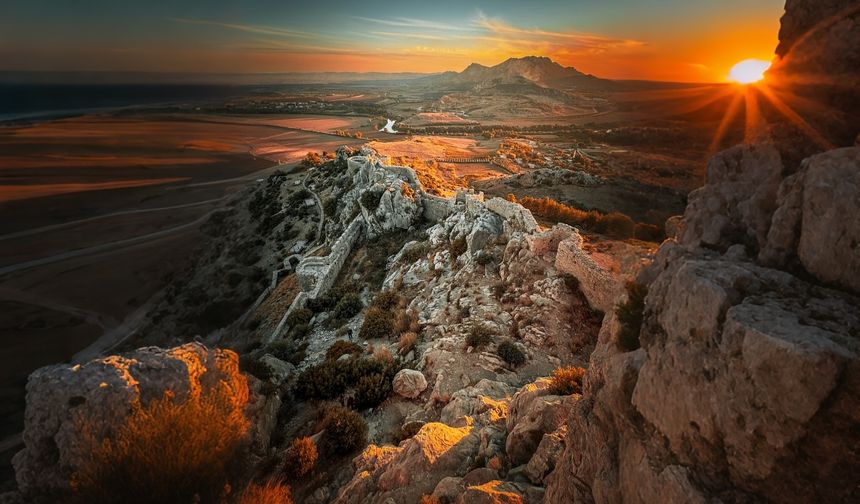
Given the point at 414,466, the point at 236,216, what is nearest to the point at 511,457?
the point at 414,466

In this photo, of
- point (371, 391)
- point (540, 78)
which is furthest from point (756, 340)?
point (540, 78)

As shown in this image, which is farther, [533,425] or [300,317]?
[300,317]

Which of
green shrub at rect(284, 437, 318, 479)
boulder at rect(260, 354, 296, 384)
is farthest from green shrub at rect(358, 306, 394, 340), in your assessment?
green shrub at rect(284, 437, 318, 479)

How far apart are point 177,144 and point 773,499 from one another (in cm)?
9752

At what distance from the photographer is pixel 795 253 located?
3762mm

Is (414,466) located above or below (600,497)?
below

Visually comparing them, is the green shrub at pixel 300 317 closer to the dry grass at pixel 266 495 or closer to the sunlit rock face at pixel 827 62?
the dry grass at pixel 266 495

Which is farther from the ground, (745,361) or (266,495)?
(745,361)

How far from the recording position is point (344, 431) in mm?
9555

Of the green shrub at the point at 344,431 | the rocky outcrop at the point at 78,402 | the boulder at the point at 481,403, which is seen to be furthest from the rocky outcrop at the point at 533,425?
the rocky outcrop at the point at 78,402

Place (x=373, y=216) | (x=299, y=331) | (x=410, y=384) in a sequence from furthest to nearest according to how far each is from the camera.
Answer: (x=373, y=216)
(x=299, y=331)
(x=410, y=384)

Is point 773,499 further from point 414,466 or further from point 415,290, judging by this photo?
point 415,290

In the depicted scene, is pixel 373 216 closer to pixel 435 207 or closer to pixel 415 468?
pixel 435 207

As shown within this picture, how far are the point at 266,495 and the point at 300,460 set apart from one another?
4.68 feet
